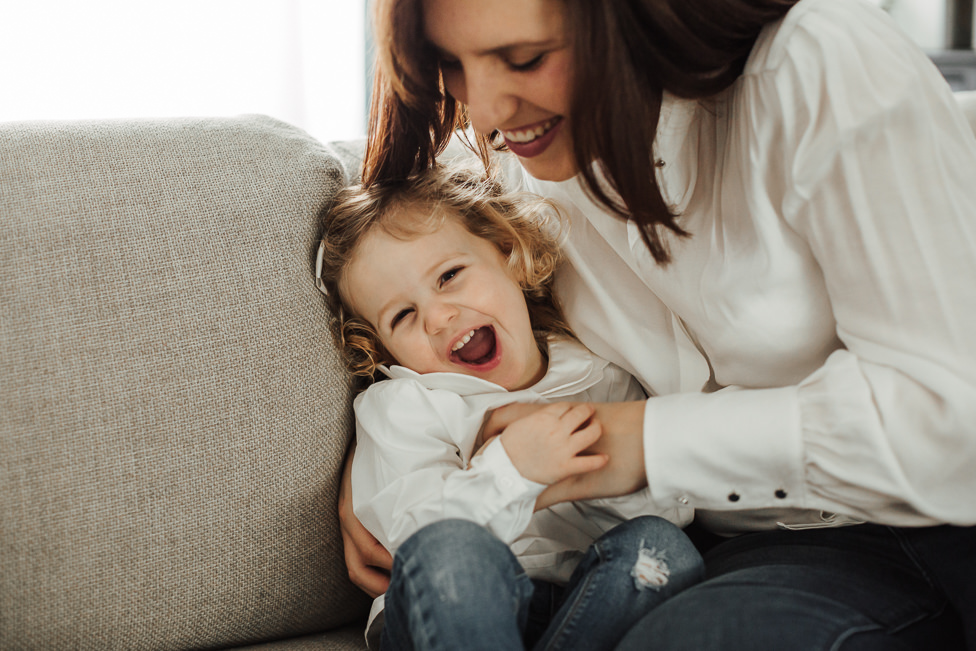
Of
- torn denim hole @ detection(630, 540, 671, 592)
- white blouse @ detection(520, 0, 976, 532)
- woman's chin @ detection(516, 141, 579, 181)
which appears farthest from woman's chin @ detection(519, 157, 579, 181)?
torn denim hole @ detection(630, 540, 671, 592)

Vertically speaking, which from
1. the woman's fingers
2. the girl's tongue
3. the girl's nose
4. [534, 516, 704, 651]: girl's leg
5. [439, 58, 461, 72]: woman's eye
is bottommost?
→ the woman's fingers

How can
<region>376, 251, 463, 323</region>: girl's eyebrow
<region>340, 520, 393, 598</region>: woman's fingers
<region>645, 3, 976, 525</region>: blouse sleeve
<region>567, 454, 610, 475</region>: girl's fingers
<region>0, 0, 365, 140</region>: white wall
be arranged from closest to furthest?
1. <region>645, 3, 976, 525</region>: blouse sleeve
2. <region>567, 454, 610, 475</region>: girl's fingers
3. <region>340, 520, 393, 598</region>: woman's fingers
4. <region>376, 251, 463, 323</region>: girl's eyebrow
5. <region>0, 0, 365, 140</region>: white wall

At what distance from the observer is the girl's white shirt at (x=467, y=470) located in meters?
0.83

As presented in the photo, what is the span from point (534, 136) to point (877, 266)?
0.39 metres

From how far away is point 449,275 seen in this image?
104 cm

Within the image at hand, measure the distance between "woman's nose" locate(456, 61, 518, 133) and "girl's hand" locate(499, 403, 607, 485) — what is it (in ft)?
1.12

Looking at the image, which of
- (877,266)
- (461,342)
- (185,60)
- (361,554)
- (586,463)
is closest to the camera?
(877,266)

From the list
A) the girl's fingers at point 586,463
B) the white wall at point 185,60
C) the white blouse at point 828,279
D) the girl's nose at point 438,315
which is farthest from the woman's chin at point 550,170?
the white wall at point 185,60

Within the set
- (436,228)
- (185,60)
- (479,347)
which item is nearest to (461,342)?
(479,347)

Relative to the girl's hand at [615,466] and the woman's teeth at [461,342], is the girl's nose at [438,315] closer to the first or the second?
the woman's teeth at [461,342]

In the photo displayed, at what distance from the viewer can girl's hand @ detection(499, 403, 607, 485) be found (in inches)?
31.9

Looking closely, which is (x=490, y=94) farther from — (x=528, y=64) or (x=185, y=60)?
(x=185, y=60)

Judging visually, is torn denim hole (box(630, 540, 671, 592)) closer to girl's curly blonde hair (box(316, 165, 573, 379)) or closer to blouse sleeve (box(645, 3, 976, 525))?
blouse sleeve (box(645, 3, 976, 525))

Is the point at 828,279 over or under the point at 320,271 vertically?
over
